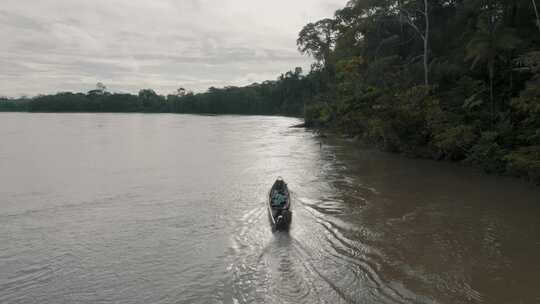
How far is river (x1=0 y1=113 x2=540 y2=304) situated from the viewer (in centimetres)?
983

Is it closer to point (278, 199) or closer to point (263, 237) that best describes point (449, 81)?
point (278, 199)

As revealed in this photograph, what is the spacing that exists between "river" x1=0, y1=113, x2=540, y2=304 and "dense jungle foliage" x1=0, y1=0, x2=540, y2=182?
199 centimetres

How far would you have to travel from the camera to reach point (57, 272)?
10969 millimetres

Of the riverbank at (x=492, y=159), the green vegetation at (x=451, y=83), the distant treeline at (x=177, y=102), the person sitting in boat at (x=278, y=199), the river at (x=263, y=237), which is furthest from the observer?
the distant treeline at (x=177, y=102)

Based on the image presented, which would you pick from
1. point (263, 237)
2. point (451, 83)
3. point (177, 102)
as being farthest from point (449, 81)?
point (177, 102)

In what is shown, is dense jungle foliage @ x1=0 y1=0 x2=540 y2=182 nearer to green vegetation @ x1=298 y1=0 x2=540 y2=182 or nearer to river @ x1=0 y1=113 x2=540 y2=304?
green vegetation @ x1=298 y1=0 x2=540 y2=182

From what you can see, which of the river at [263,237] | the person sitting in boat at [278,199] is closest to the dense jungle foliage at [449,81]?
the river at [263,237]

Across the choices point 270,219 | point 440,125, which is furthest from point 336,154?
point 270,219

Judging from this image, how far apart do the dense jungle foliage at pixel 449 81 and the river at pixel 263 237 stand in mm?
1993

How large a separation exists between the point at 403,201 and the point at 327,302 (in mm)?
9867

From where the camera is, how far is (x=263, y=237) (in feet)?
44.1

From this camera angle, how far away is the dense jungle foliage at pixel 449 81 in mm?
21375

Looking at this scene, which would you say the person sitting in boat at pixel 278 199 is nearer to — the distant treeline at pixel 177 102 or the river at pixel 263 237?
the river at pixel 263 237

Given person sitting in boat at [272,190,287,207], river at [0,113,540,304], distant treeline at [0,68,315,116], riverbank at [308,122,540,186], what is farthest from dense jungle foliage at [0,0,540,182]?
distant treeline at [0,68,315,116]
